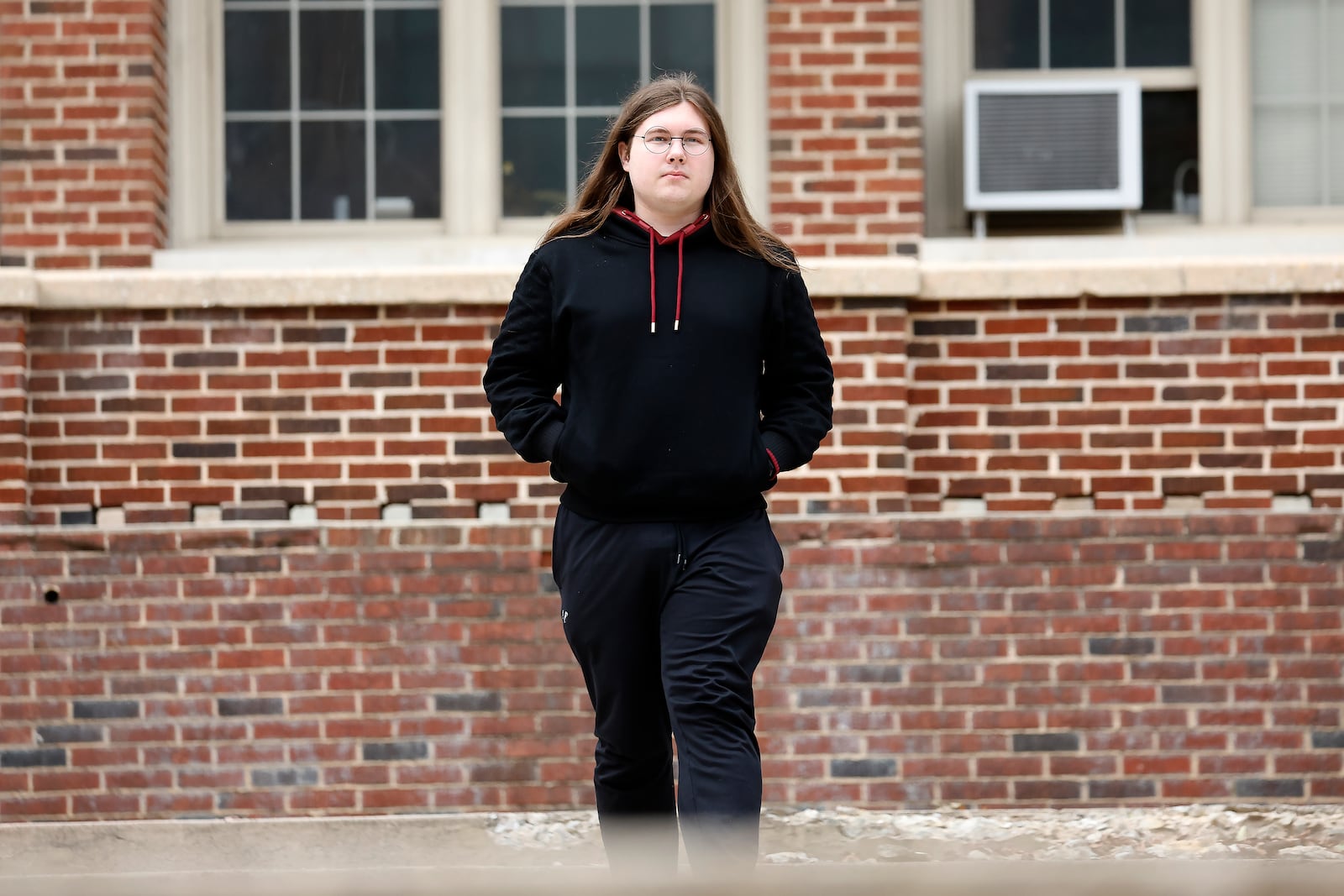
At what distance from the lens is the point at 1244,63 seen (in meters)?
5.59

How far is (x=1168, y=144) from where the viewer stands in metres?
5.66

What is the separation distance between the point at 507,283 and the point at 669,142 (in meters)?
2.12

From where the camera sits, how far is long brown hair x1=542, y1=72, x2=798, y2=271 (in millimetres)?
3258

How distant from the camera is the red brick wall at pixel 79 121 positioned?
17.6ft

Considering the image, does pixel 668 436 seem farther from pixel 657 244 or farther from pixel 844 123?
Answer: pixel 844 123

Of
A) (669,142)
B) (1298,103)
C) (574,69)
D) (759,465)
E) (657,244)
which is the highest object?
(574,69)

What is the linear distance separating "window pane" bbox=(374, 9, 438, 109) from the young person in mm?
2497

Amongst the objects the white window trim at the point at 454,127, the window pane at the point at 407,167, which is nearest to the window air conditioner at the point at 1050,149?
the white window trim at the point at 454,127

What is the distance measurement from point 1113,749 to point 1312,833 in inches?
25.0

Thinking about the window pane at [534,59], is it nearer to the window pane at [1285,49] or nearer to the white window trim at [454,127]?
the white window trim at [454,127]

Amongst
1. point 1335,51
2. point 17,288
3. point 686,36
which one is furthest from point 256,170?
point 1335,51

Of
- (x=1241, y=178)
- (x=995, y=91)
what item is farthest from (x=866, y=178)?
(x=1241, y=178)

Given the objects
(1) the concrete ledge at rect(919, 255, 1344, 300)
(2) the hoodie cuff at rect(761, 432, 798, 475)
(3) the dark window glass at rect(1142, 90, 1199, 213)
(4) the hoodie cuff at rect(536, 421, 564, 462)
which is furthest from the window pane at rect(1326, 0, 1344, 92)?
(4) the hoodie cuff at rect(536, 421, 564, 462)

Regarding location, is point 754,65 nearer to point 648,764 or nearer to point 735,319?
point 735,319
